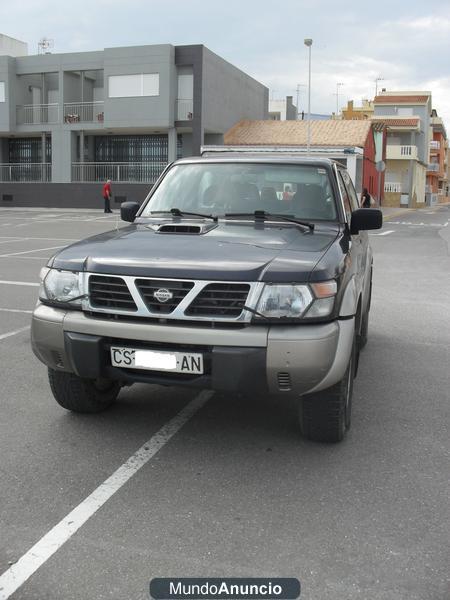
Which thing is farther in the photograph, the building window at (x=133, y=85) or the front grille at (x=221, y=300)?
the building window at (x=133, y=85)

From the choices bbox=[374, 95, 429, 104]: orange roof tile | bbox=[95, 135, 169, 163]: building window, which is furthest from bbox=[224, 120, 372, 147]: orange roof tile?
bbox=[374, 95, 429, 104]: orange roof tile

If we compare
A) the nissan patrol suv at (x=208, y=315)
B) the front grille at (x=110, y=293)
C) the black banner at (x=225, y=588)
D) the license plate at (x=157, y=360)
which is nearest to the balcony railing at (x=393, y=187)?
the nissan patrol suv at (x=208, y=315)

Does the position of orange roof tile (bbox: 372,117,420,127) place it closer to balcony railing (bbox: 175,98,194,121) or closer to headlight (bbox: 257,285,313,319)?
balcony railing (bbox: 175,98,194,121)

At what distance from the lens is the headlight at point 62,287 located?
3.85 meters

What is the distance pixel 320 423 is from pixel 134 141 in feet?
128

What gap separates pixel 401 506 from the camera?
3.29m

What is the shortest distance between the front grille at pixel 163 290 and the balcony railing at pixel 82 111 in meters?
38.9

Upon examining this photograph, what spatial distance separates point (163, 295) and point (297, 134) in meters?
40.2

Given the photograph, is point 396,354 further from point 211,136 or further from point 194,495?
point 211,136

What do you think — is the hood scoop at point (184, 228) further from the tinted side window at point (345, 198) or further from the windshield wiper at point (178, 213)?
the tinted side window at point (345, 198)

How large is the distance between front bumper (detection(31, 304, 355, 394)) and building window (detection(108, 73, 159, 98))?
36213 millimetres

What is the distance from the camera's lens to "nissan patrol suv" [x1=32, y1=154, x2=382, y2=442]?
11.5ft

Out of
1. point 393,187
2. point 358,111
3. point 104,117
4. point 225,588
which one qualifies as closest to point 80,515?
point 225,588

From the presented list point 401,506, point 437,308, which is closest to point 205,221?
point 401,506
